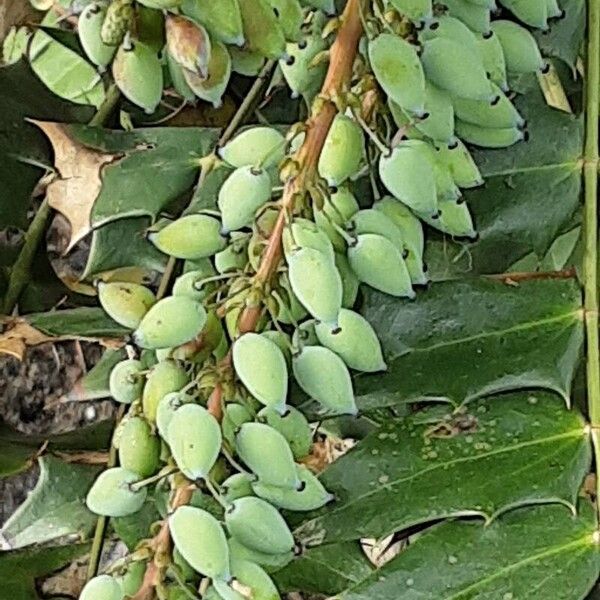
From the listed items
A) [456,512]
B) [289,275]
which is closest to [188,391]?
[289,275]

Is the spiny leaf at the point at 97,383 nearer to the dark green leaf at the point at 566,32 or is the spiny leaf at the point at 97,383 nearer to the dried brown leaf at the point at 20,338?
the dried brown leaf at the point at 20,338

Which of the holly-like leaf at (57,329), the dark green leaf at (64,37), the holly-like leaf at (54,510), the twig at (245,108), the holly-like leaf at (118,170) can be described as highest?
the dark green leaf at (64,37)

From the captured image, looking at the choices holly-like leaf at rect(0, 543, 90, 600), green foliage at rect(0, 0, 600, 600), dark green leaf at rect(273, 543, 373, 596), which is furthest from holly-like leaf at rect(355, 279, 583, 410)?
holly-like leaf at rect(0, 543, 90, 600)

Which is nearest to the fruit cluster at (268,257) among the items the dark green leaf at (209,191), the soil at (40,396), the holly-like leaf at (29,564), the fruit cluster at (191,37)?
the fruit cluster at (191,37)

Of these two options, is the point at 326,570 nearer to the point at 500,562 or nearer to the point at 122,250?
the point at 500,562

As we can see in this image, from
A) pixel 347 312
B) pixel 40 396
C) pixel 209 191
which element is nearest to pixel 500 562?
pixel 347 312

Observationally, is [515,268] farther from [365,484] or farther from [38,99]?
[38,99]
